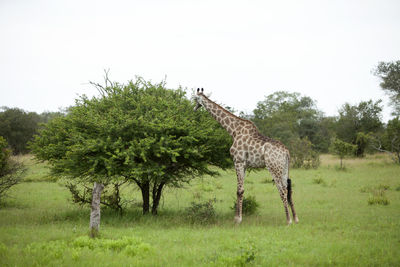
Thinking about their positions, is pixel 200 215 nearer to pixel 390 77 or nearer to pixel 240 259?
pixel 240 259

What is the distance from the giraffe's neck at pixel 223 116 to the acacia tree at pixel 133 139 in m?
0.34

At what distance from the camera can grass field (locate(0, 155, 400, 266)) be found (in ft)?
20.5

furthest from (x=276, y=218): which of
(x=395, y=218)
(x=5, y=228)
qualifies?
(x=5, y=228)

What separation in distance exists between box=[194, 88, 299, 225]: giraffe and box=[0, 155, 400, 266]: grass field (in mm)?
954

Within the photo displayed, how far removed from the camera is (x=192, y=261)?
6.21 metres

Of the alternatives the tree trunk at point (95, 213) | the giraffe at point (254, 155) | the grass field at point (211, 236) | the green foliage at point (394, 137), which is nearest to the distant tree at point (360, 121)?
the green foliage at point (394, 137)

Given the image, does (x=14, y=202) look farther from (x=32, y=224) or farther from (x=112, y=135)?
(x=112, y=135)

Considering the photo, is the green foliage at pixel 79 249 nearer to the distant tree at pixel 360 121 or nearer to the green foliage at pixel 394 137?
the green foliage at pixel 394 137

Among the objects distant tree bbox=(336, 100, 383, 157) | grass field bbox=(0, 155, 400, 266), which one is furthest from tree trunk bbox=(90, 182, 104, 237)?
distant tree bbox=(336, 100, 383, 157)

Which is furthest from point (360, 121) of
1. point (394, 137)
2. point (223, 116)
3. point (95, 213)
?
point (95, 213)

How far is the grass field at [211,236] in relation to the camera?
6.25 meters

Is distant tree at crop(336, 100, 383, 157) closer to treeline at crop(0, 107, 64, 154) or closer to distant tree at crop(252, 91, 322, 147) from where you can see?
distant tree at crop(252, 91, 322, 147)

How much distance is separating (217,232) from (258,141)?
10.2 ft

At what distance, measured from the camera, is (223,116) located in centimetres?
1104
